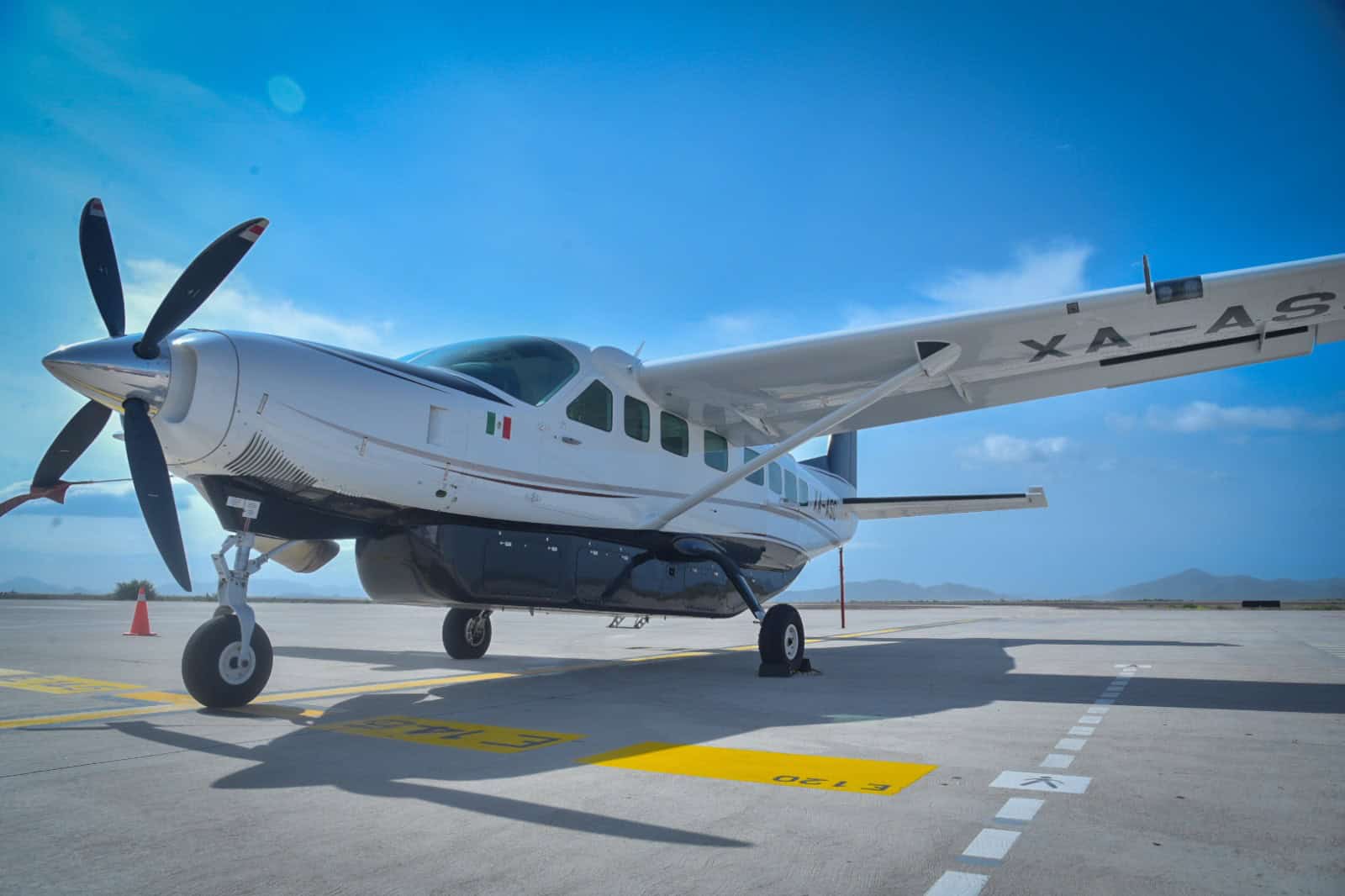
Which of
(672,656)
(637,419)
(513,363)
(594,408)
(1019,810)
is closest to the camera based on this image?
(1019,810)

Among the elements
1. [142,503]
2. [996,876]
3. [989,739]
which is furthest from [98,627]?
[996,876]

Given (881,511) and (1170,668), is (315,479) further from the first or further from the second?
(881,511)

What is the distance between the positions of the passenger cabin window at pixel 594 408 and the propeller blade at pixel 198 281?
3165mm

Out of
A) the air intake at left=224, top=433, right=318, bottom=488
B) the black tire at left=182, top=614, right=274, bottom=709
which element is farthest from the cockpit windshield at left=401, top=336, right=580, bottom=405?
the black tire at left=182, top=614, right=274, bottom=709

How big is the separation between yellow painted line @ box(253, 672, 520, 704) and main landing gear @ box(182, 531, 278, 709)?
53cm

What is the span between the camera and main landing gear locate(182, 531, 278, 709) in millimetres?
5918

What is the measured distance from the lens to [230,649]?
19.9ft

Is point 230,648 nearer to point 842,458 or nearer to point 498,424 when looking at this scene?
point 498,424

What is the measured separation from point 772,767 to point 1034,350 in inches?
249

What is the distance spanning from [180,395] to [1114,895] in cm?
596

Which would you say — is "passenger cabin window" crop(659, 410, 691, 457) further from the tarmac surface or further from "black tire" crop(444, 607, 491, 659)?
"black tire" crop(444, 607, 491, 659)

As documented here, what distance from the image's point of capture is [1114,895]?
247cm

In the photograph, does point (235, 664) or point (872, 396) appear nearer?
point (235, 664)

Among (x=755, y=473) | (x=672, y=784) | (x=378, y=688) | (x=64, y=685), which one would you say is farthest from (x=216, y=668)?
(x=755, y=473)
